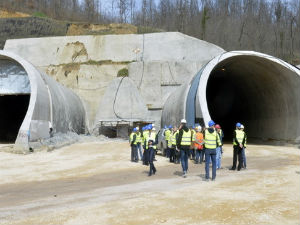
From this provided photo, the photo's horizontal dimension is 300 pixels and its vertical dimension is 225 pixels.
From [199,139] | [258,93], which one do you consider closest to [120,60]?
[258,93]

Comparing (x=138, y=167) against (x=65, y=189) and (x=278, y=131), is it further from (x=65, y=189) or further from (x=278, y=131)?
(x=278, y=131)

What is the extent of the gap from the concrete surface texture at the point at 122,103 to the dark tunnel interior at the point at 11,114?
23.3ft

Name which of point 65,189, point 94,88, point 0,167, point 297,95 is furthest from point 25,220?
point 94,88

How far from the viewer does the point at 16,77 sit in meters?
22.2

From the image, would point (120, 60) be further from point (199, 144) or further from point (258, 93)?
point (199, 144)

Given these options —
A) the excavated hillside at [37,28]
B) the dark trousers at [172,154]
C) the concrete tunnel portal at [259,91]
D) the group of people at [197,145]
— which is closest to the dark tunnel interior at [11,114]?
the concrete tunnel portal at [259,91]

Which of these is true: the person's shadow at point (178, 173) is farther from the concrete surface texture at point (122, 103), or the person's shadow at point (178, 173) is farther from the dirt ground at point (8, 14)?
the dirt ground at point (8, 14)

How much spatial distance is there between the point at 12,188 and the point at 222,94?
2460 cm

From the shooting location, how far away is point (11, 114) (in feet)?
106

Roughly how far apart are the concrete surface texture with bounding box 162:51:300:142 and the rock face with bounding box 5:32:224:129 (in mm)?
4902

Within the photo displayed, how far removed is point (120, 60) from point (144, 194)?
28.8 meters

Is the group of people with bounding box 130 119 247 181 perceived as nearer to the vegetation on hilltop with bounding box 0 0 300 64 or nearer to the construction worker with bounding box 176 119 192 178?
the construction worker with bounding box 176 119 192 178

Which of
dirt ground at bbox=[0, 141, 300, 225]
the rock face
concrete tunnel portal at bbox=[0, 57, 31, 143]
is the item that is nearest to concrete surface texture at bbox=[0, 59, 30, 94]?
concrete tunnel portal at bbox=[0, 57, 31, 143]

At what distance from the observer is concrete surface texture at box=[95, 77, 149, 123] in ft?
107
